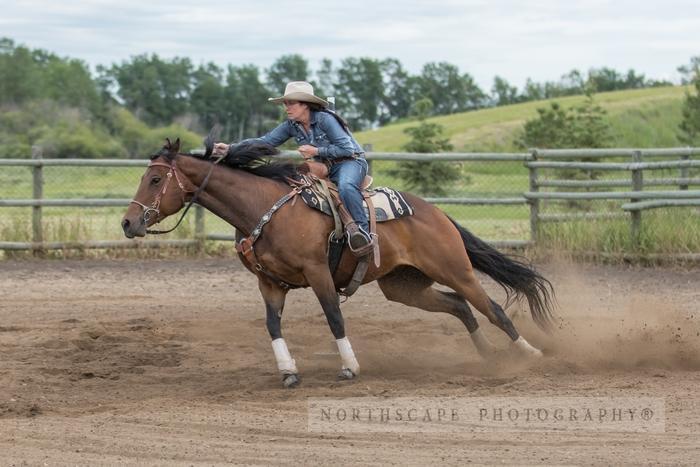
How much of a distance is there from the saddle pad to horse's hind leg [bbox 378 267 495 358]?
22.6 inches

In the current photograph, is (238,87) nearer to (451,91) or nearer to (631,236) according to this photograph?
(451,91)

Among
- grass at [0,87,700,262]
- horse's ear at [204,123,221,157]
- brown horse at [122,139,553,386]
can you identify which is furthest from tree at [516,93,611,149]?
horse's ear at [204,123,221,157]

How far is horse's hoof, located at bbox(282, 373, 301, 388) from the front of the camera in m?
8.21

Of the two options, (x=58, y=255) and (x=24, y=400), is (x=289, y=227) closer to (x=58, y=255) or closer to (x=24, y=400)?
(x=24, y=400)

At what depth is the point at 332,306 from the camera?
836 centimetres

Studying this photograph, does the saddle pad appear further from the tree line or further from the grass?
the tree line

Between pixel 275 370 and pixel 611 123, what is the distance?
3533 centimetres

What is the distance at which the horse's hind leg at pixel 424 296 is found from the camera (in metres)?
9.17

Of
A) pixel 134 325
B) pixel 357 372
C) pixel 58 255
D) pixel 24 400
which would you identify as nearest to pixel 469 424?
pixel 357 372

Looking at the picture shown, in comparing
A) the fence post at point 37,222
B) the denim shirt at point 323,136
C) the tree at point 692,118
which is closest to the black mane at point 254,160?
the denim shirt at point 323,136

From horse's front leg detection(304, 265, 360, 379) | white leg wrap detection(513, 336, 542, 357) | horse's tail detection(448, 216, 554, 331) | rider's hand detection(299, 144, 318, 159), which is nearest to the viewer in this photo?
horse's front leg detection(304, 265, 360, 379)

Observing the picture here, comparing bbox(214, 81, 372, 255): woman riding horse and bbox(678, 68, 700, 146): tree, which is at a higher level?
bbox(678, 68, 700, 146): tree

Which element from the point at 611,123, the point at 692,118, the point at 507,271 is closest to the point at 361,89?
the point at 611,123

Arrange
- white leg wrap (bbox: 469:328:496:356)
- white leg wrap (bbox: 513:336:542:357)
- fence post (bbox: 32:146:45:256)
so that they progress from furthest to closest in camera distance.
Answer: fence post (bbox: 32:146:45:256) < white leg wrap (bbox: 469:328:496:356) < white leg wrap (bbox: 513:336:542:357)
